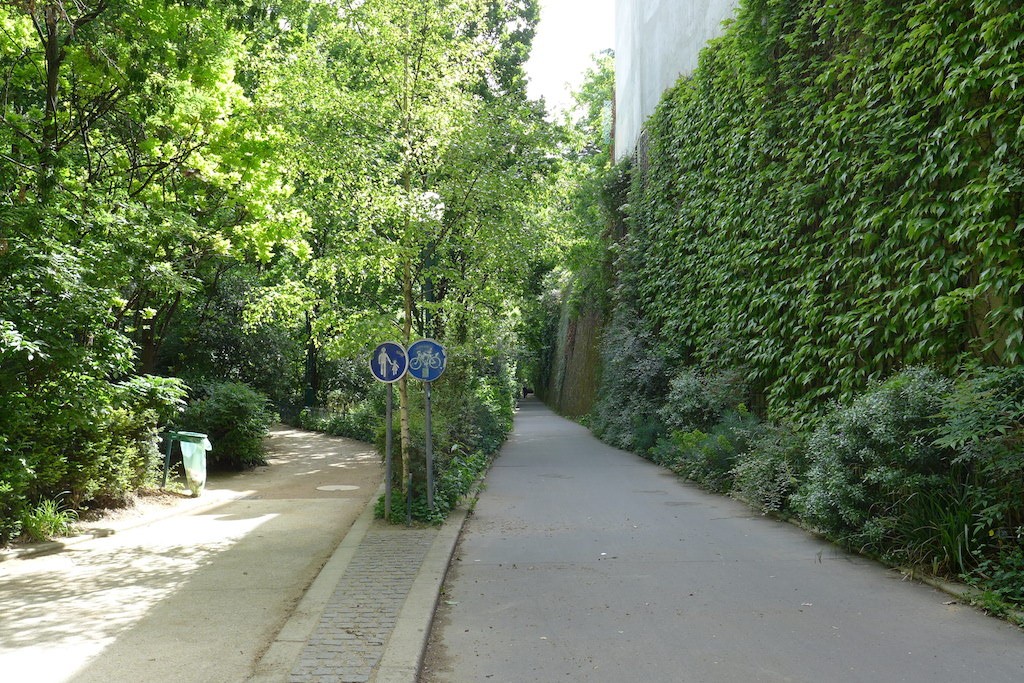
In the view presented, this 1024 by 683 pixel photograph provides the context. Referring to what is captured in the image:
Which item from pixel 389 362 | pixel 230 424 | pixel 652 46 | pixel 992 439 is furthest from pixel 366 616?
pixel 652 46

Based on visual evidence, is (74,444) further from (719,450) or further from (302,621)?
(719,450)

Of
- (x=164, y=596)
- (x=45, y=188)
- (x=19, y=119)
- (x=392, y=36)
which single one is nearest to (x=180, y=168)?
(x=19, y=119)

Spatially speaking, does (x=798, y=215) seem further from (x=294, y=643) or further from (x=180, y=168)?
(x=180, y=168)

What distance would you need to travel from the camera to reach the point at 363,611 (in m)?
6.35

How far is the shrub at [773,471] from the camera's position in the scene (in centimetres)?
1002

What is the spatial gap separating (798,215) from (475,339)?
6853mm

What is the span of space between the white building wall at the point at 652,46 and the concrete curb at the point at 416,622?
10.8 meters

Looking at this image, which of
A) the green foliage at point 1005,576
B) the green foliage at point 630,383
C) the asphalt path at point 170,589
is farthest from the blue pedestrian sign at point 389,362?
the green foliage at point 630,383

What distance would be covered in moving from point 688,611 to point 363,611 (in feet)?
8.17

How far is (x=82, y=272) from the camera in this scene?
9109 millimetres

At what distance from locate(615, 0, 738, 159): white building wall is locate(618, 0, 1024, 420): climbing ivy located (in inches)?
54.9

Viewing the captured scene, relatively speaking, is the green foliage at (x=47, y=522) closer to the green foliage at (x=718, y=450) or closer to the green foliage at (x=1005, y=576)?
the green foliage at (x=718, y=450)

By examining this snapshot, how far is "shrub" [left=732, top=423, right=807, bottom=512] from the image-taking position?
394 inches

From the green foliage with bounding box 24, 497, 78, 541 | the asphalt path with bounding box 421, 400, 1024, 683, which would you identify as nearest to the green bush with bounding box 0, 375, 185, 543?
the green foliage with bounding box 24, 497, 78, 541
